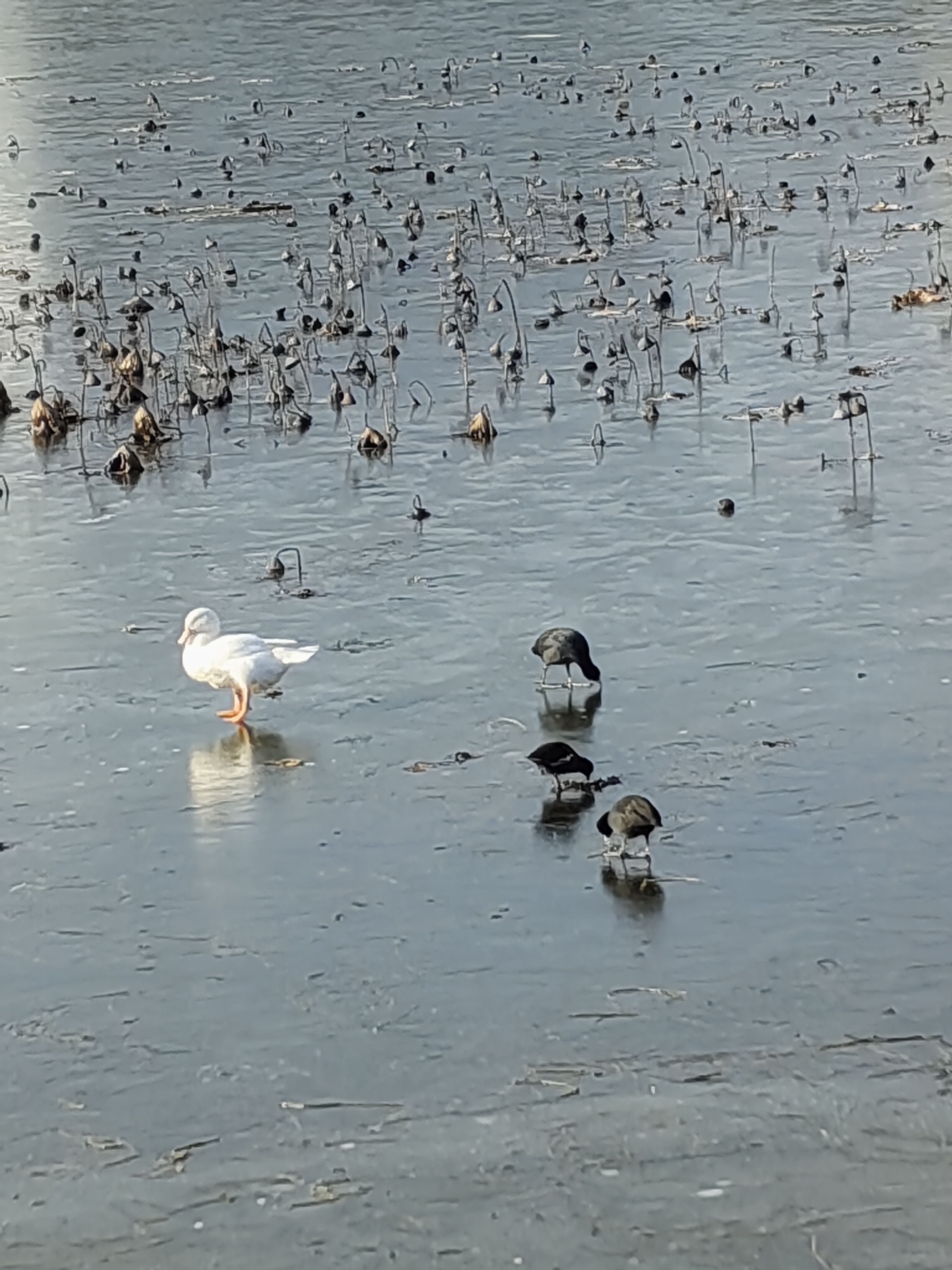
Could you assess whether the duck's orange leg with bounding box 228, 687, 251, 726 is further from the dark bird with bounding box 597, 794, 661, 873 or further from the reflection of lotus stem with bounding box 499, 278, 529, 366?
the reflection of lotus stem with bounding box 499, 278, 529, 366

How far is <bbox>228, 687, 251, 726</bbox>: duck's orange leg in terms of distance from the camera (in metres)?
12.6

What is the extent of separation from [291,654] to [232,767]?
0.86 metres

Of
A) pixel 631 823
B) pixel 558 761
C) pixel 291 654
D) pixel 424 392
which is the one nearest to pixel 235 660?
pixel 291 654

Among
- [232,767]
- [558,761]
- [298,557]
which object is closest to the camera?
[558,761]

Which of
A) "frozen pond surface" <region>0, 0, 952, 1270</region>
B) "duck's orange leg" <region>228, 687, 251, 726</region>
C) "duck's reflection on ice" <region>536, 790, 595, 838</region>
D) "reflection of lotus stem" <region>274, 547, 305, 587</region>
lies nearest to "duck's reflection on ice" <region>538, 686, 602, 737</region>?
"frozen pond surface" <region>0, 0, 952, 1270</region>

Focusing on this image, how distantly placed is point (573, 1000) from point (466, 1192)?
1487mm

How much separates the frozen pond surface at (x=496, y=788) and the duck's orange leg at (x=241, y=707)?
0.13 m

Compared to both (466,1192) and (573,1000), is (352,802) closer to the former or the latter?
(573,1000)

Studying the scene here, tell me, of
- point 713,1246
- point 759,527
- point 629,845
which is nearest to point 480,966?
point 629,845

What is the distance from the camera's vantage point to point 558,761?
11.5 meters

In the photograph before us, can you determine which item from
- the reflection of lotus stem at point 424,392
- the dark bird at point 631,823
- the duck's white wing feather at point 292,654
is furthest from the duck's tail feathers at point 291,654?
the reflection of lotus stem at point 424,392

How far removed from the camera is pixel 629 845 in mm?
11023

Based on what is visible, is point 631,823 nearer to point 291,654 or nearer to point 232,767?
point 232,767

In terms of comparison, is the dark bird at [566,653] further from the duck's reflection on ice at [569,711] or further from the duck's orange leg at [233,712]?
the duck's orange leg at [233,712]
